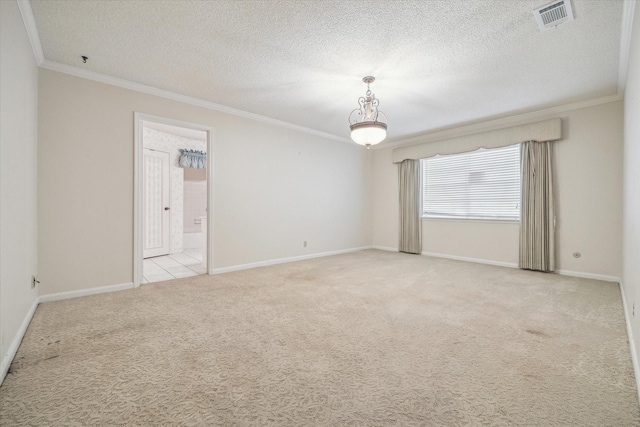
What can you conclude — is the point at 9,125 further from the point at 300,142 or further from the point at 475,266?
the point at 475,266

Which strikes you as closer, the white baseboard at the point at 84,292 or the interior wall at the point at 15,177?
the interior wall at the point at 15,177

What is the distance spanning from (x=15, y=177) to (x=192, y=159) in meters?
4.83

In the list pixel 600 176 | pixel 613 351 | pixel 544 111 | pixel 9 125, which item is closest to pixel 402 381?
pixel 613 351

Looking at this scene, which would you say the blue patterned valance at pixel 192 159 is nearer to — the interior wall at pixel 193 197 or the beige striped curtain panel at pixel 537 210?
the interior wall at pixel 193 197

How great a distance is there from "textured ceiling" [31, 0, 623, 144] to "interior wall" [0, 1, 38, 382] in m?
0.43

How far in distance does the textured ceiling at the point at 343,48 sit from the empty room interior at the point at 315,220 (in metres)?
0.02

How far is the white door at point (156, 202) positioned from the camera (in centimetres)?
601

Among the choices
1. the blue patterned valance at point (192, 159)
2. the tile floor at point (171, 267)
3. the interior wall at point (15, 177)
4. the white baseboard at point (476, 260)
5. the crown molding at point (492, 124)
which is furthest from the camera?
the blue patterned valance at point (192, 159)

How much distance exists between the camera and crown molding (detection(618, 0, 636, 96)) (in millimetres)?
2102

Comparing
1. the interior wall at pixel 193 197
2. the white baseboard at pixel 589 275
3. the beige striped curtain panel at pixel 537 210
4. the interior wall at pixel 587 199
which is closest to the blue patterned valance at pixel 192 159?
the interior wall at pixel 193 197

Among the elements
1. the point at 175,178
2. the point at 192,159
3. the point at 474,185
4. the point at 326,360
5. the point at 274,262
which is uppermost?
the point at 192,159

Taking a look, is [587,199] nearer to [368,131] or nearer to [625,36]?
[625,36]

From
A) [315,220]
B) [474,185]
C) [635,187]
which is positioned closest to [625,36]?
[635,187]

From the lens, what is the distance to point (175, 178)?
6613mm
